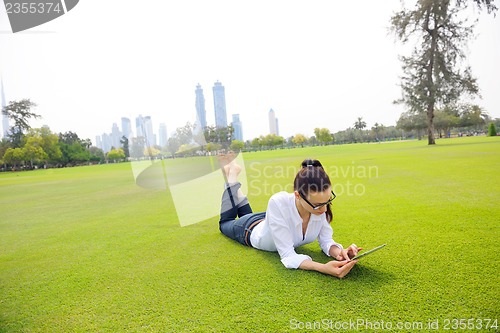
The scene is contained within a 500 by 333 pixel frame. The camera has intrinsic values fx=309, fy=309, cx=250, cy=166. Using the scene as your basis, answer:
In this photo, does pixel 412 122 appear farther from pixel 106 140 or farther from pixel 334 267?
pixel 334 267

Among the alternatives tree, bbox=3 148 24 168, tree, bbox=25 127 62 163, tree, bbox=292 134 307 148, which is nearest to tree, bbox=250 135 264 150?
tree, bbox=292 134 307 148

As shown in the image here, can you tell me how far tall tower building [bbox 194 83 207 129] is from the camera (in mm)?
6460

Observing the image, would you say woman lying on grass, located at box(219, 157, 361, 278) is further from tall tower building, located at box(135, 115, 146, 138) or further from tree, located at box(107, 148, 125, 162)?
tree, located at box(107, 148, 125, 162)

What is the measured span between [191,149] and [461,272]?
4.82 meters

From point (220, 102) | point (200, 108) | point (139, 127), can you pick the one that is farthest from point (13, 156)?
point (200, 108)

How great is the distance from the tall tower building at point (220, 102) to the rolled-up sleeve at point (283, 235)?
228 inches

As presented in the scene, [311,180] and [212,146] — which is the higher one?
[212,146]

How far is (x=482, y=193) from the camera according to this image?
537 centimetres

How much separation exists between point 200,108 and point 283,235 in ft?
15.7

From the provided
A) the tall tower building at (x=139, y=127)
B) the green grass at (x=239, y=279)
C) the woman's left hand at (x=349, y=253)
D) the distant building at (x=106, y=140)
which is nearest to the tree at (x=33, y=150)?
the distant building at (x=106, y=140)

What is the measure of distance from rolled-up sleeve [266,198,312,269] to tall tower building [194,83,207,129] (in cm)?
411

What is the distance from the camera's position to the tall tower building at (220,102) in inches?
327

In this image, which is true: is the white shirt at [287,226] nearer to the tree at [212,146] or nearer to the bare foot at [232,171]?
the bare foot at [232,171]

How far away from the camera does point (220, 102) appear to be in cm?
974
